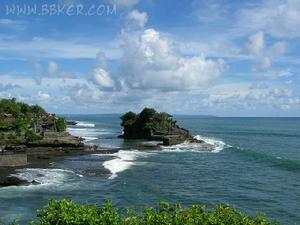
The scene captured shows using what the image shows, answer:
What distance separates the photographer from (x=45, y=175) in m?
59.4

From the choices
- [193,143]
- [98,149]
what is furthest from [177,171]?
[193,143]

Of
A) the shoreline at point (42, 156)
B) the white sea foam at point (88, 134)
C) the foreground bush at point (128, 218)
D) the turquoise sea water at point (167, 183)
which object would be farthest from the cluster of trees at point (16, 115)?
the foreground bush at point (128, 218)

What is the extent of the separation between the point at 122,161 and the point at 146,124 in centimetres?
5255

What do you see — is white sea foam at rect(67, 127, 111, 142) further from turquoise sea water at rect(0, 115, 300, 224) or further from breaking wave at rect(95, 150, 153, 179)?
turquoise sea water at rect(0, 115, 300, 224)

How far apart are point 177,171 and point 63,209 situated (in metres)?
48.6

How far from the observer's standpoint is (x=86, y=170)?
6431 centimetres

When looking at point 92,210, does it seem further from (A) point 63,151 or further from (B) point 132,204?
(A) point 63,151

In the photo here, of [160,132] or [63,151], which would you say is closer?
[63,151]

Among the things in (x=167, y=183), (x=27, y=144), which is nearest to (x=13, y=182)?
(x=167, y=183)

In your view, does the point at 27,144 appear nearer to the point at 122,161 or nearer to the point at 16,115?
the point at 122,161

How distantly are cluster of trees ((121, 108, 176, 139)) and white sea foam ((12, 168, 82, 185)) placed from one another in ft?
212

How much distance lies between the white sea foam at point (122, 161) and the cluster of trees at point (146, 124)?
1455 inches

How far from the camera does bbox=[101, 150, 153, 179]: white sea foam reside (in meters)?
66.4

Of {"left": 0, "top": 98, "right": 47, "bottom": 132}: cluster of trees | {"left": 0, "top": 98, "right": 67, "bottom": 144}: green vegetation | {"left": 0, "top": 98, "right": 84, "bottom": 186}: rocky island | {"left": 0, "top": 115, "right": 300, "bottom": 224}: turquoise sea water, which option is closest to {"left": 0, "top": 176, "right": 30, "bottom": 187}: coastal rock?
{"left": 0, "top": 98, "right": 84, "bottom": 186}: rocky island
